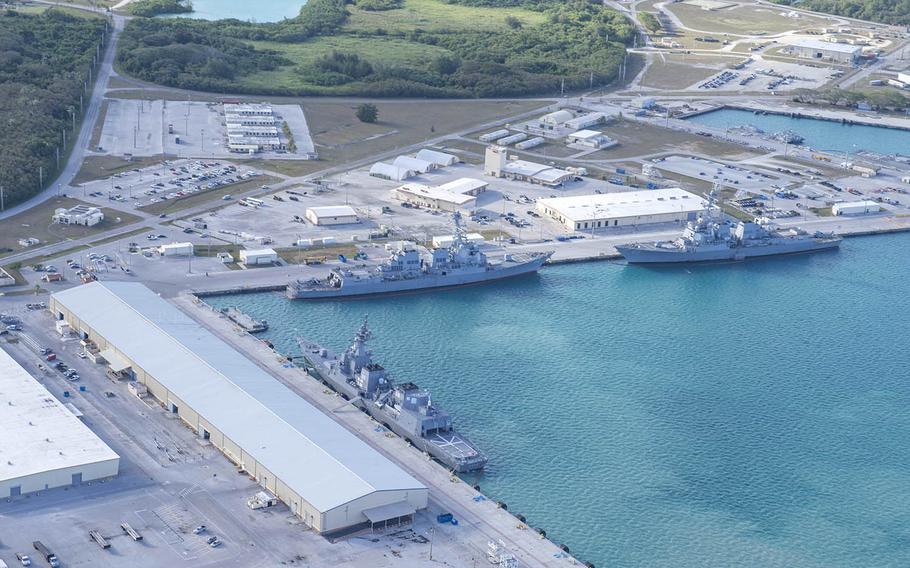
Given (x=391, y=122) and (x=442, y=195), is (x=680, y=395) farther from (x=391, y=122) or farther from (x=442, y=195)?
(x=391, y=122)

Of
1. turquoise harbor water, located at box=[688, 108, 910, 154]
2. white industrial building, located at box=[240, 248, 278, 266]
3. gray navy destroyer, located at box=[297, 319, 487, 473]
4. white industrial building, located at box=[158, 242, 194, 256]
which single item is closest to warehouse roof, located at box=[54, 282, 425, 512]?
gray navy destroyer, located at box=[297, 319, 487, 473]

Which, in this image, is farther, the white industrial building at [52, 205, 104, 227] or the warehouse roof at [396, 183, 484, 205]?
the warehouse roof at [396, 183, 484, 205]

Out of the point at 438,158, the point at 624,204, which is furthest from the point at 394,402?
the point at 438,158

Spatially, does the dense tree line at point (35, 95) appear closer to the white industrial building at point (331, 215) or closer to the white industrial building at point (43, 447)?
the white industrial building at point (331, 215)

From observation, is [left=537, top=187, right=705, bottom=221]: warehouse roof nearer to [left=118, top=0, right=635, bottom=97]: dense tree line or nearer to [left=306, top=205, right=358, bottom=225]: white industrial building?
[left=306, top=205, right=358, bottom=225]: white industrial building

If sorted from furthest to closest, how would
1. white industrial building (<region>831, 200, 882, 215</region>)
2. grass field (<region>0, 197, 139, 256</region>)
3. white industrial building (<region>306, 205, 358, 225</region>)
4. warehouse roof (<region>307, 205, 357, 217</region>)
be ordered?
white industrial building (<region>831, 200, 882, 215</region>) → warehouse roof (<region>307, 205, 357, 217</region>) → white industrial building (<region>306, 205, 358, 225</region>) → grass field (<region>0, 197, 139, 256</region>)

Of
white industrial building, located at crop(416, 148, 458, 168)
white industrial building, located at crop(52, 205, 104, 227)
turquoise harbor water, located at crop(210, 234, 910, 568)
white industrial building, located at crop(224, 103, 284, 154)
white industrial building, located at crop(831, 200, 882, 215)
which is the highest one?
white industrial building, located at crop(224, 103, 284, 154)

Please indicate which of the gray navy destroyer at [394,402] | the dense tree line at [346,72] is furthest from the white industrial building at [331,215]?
the dense tree line at [346,72]
